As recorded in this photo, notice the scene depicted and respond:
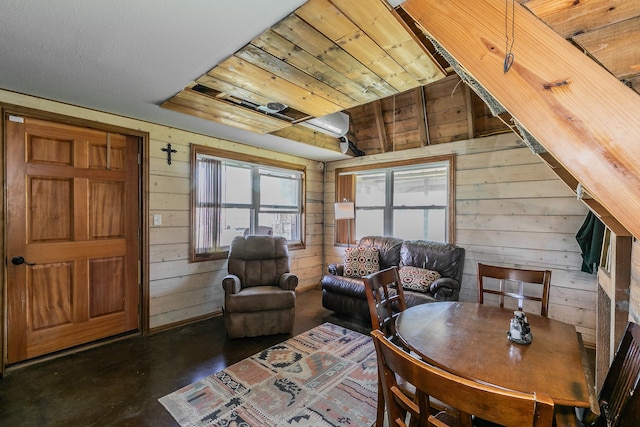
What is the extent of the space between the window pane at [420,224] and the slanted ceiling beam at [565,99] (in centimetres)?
316

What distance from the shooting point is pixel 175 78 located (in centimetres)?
210

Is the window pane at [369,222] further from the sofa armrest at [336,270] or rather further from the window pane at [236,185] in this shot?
the window pane at [236,185]

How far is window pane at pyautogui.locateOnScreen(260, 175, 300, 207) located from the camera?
4.38 metres

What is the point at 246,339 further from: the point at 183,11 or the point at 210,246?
the point at 183,11

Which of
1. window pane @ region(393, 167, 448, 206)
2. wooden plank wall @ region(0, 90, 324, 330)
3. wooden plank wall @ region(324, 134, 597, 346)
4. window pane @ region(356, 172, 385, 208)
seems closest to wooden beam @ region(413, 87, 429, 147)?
wooden plank wall @ region(324, 134, 597, 346)

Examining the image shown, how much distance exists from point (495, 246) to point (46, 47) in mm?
4442

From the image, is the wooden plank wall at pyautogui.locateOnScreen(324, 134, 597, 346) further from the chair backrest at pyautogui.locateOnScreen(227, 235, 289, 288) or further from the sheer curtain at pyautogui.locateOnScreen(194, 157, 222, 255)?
the sheer curtain at pyautogui.locateOnScreen(194, 157, 222, 255)

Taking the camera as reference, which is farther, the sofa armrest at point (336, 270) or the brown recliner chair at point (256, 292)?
the sofa armrest at point (336, 270)

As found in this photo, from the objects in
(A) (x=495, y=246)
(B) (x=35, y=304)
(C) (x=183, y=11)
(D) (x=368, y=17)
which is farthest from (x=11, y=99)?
(A) (x=495, y=246)

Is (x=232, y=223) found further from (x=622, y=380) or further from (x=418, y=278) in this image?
(x=622, y=380)

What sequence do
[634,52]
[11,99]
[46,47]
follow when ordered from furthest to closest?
[11,99] < [46,47] < [634,52]

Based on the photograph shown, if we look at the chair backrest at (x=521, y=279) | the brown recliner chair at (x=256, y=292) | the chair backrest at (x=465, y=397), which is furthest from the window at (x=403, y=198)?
the chair backrest at (x=465, y=397)

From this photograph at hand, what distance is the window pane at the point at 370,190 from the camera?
15.3 ft

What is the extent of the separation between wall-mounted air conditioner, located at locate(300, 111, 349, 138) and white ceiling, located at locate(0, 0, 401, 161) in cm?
170
